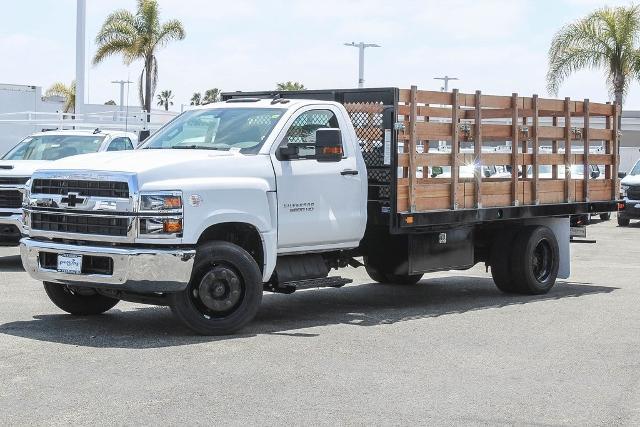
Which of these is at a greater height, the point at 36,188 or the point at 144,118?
the point at 144,118

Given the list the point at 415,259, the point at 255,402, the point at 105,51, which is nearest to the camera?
the point at 255,402

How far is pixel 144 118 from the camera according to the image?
23219 millimetres

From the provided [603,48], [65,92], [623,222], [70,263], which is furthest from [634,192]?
[65,92]

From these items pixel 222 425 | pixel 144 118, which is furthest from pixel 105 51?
pixel 222 425

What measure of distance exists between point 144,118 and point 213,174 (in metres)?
13.6

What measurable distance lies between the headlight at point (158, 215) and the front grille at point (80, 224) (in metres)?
0.15

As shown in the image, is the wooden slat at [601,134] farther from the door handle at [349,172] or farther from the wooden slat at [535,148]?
the door handle at [349,172]

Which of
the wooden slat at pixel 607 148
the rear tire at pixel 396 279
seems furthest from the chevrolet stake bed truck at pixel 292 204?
the rear tire at pixel 396 279

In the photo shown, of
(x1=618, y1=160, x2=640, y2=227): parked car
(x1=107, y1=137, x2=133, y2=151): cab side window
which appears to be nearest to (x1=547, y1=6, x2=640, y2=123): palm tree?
(x1=618, y1=160, x2=640, y2=227): parked car

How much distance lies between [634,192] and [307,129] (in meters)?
20.0

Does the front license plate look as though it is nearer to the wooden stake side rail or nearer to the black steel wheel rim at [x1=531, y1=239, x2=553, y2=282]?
the wooden stake side rail

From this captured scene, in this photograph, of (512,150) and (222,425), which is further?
(512,150)

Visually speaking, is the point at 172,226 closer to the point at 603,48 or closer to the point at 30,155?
the point at 30,155

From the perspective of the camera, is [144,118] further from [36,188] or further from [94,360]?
[94,360]
